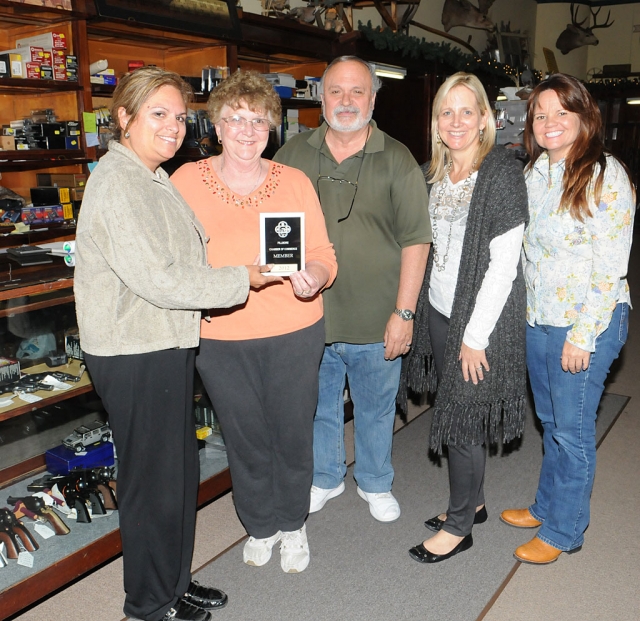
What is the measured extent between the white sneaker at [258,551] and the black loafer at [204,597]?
217 mm

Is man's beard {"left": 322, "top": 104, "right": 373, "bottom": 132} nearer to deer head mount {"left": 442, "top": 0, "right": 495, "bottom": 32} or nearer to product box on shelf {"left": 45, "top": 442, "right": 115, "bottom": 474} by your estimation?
product box on shelf {"left": 45, "top": 442, "right": 115, "bottom": 474}

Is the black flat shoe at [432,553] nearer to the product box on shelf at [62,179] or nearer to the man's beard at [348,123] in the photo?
the man's beard at [348,123]

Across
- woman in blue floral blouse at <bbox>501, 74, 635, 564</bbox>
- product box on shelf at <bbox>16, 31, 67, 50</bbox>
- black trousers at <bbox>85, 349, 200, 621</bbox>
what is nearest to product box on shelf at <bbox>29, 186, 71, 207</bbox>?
product box on shelf at <bbox>16, 31, 67, 50</bbox>

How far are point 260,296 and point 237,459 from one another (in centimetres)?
60

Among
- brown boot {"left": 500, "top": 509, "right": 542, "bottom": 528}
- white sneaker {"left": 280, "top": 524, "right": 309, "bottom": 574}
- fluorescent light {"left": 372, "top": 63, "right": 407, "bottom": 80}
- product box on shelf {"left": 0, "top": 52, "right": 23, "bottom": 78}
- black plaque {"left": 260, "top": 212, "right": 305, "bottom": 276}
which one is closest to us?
black plaque {"left": 260, "top": 212, "right": 305, "bottom": 276}

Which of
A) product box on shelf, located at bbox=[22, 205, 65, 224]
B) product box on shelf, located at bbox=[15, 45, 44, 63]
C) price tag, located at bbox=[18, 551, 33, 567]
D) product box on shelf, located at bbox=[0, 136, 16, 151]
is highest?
product box on shelf, located at bbox=[15, 45, 44, 63]

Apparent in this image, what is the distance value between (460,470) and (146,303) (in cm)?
126

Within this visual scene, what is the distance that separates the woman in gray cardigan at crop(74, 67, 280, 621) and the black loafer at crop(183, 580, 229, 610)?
0.20 meters

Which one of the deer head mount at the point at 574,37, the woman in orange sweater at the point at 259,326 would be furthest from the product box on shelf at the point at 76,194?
the deer head mount at the point at 574,37

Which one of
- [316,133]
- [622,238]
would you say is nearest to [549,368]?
[622,238]

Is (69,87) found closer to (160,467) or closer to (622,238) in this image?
(160,467)

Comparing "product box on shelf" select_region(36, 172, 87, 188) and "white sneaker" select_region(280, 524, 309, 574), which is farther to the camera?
"product box on shelf" select_region(36, 172, 87, 188)

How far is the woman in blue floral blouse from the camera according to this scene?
6.48 ft

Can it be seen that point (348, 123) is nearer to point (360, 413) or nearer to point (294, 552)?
point (360, 413)
